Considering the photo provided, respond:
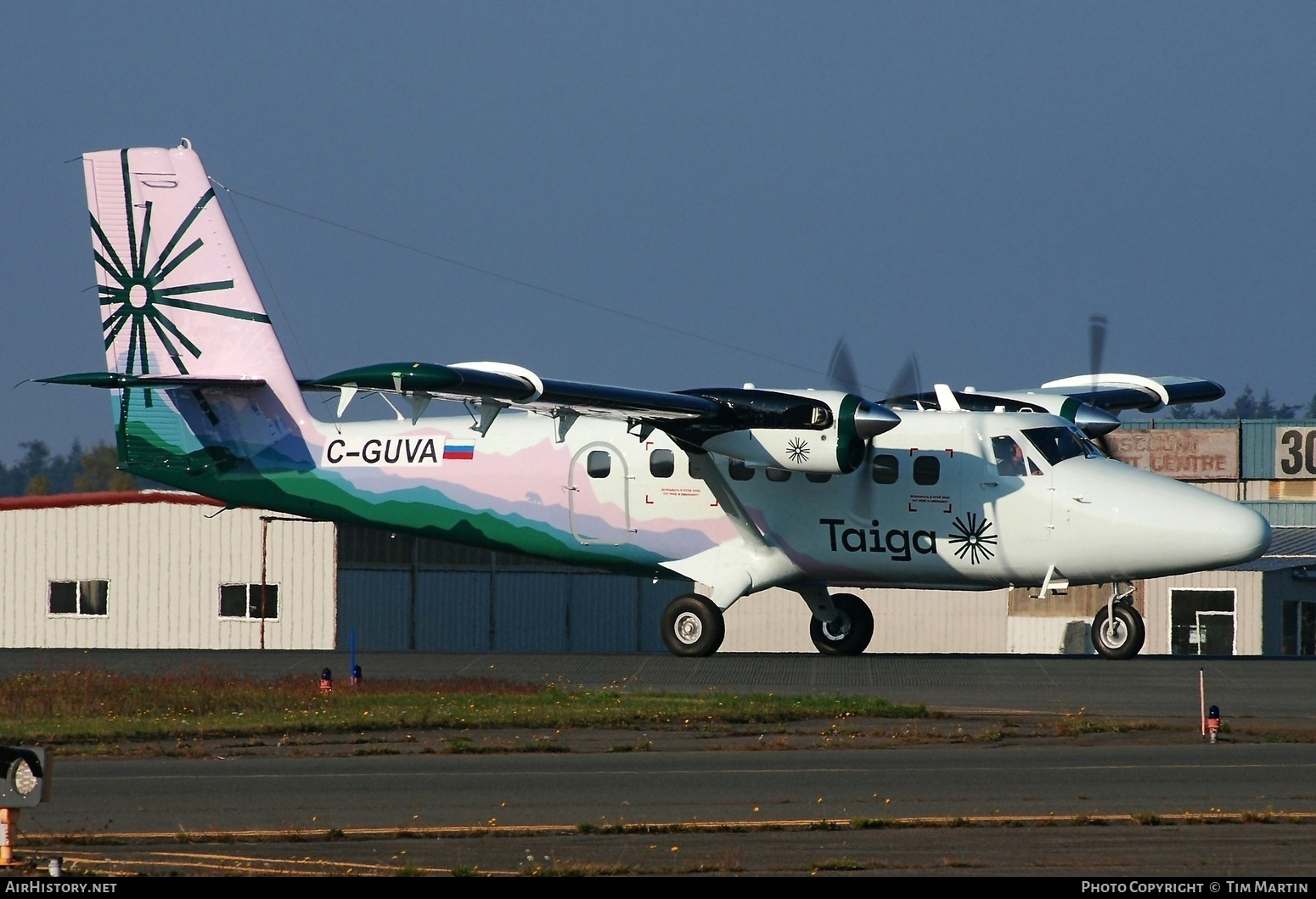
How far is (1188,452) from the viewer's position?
57062mm

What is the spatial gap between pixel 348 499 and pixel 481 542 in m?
2.41

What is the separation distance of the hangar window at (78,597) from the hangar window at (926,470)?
24.3 metres

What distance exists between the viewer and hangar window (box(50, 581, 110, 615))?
133 feet

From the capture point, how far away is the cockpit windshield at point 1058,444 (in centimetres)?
2425

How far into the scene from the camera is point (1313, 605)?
41.9 meters

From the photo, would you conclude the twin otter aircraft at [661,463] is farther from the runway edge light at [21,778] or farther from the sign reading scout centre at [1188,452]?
the sign reading scout centre at [1188,452]

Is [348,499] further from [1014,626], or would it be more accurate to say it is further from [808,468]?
[1014,626]

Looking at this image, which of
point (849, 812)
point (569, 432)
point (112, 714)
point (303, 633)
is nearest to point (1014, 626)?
point (303, 633)

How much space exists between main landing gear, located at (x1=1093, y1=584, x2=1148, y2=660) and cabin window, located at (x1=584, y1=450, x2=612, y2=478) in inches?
317

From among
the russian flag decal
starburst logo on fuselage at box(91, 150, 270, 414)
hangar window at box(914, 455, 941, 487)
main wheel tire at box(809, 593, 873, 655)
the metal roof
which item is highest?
starburst logo on fuselage at box(91, 150, 270, 414)

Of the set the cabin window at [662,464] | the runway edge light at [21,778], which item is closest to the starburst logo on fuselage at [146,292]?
the cabin window at [662,464]

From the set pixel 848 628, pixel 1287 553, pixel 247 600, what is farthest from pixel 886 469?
pixel 1287 553

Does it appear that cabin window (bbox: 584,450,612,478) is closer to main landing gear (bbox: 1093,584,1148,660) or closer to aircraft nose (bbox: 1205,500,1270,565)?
main landing gear (bbox: 1093,584,1148,660)

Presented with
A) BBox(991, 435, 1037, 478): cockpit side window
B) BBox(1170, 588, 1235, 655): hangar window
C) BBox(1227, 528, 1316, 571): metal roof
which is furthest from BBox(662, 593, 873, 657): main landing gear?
BBox(1170, 588, 1235, 655): hangar window
